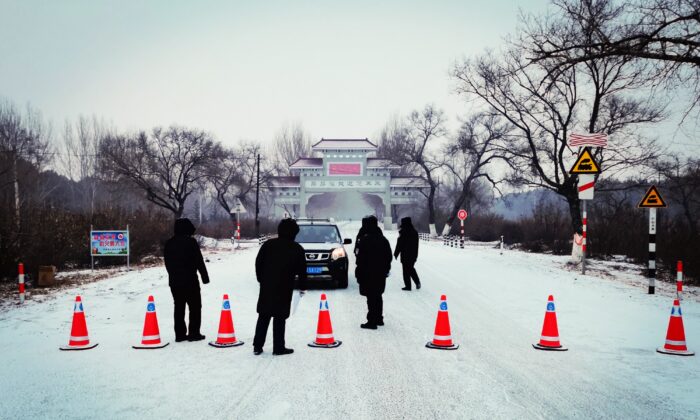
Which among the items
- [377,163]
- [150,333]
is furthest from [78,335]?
[377,163]

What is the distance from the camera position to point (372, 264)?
355 inches

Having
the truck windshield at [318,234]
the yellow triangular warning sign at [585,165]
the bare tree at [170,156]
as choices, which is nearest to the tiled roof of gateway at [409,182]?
the bare tree at [170,156]

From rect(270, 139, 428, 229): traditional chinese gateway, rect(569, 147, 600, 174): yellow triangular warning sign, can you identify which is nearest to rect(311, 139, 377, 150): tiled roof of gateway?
rect(270, 139, 428, 229): traditional chinese gateway

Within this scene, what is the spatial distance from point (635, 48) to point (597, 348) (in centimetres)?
539

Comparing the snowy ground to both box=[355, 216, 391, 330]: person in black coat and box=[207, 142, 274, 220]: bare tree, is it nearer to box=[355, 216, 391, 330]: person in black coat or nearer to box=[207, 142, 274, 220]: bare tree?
box=[355, 216, 391, 330]: person in black coat

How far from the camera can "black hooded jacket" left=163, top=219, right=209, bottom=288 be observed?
7.65m

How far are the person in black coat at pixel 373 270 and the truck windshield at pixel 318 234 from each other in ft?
15.4

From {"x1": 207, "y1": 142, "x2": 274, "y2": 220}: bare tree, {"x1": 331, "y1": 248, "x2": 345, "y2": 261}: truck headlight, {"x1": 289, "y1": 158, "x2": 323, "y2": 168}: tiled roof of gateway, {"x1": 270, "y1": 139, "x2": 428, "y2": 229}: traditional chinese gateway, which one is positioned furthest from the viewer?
{"x1": 270, "y1": 139, "x2": 428, "y2": 229}: traditional chinese gateway

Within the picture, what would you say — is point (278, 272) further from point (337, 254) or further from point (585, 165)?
point (585, 165)

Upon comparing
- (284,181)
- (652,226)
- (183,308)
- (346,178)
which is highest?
(346,178)

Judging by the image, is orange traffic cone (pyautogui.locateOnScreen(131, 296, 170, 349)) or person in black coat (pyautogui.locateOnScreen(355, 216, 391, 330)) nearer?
orange traffic cone (pyautogui.locateOnScreen(131, 296, 170, 349))

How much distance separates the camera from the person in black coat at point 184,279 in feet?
25.1

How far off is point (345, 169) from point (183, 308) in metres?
61.4

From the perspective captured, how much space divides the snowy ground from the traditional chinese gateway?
5690 cm
